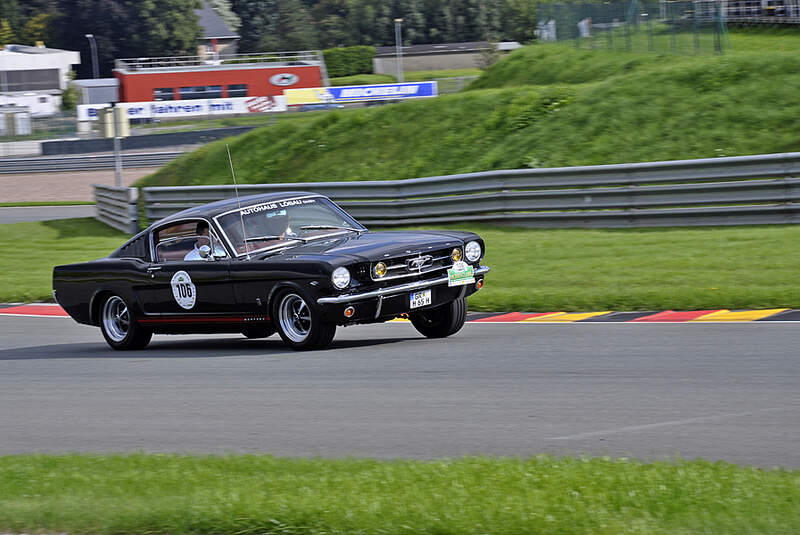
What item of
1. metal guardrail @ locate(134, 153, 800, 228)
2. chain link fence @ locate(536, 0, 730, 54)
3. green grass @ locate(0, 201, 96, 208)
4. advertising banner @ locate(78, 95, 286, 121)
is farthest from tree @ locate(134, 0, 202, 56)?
metal guardrail @ locate(134, 153, 800, 228)

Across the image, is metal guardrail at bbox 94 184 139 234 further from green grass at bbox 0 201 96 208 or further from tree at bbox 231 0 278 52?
tree at bbox 231 0 278 52

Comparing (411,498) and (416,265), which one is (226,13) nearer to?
(416,265)

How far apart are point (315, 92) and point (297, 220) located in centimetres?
5052

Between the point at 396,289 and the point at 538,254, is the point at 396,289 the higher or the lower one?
the higher one

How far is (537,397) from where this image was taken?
6.99 metres

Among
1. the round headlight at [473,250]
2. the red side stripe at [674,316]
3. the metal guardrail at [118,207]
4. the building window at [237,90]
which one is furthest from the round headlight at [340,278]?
the building window at [237,90]

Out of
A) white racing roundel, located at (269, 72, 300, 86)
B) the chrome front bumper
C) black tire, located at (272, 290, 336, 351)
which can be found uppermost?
white racing roundel, located at (269, 72, 300, 86)

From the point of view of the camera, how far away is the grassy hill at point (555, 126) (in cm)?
1925

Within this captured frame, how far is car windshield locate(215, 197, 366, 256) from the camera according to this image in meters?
10.0

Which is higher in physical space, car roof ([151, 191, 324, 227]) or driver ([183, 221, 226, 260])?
car roof ([151, 191, 324, 227])

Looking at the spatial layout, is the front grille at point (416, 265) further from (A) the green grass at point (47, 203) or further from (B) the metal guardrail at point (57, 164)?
(B) the metal guardrail at point (57, 164)

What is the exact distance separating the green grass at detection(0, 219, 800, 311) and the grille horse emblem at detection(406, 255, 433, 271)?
2.70 metres

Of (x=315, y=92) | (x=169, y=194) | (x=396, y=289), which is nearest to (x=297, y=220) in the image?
(x=396, y=289)

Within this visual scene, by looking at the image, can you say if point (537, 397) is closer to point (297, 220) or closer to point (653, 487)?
Result: point (653, 487)
